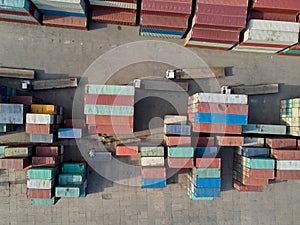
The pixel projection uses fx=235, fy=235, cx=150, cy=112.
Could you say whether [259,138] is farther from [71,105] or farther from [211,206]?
[71,105]

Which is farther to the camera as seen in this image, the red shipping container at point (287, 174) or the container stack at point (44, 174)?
the red shipping container at point (287, 174)

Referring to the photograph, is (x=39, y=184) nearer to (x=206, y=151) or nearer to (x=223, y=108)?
(x=206, y=151)

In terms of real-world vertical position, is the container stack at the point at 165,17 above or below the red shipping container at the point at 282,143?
above

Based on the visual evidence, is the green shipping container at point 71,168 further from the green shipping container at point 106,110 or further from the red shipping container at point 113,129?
the green shipping container at point 106,110

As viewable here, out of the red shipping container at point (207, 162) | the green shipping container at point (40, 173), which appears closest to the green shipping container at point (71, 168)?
the green shipping container at point (40, 173)

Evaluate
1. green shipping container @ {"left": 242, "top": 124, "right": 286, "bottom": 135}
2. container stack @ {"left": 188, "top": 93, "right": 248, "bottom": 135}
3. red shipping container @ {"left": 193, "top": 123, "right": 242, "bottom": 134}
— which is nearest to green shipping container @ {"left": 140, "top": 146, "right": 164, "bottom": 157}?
red shipping container @ {"left": 193, "top": 123, "right": 242, "bottom": 134}

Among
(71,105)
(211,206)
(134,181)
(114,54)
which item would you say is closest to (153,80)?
(114,54)
